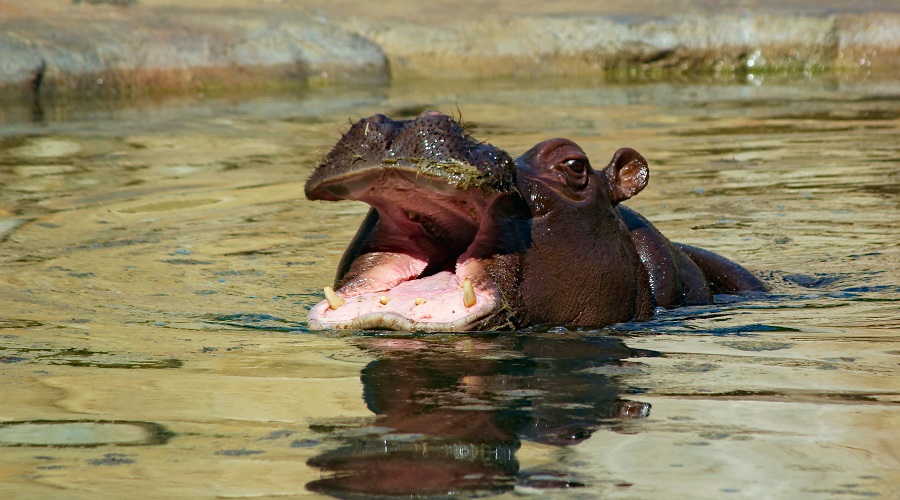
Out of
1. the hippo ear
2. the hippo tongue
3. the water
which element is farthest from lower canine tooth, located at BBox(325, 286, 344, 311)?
the hippo ear

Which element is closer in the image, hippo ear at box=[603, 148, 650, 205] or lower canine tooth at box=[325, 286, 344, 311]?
lower canine tooth at box=[325, 286, 344, 311]

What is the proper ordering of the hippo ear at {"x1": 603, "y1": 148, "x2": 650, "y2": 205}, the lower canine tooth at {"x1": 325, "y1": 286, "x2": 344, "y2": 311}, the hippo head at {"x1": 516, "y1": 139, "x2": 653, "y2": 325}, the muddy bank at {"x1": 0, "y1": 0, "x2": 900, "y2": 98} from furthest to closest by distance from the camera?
the muddy bank at {"x1": 0, "y1": 0, "x2": 900, "y2": 98} → the hippo ear at {"x1": 603, "y1": 148, "x2": 650, "y2": 205} → the hippo head at {"x1": 516, "y1": 139, "x2": 653, "y2": 325} → the lower canine tooth at {"x1": 325, "y1": 286, "x2": 344, "y2": 311}

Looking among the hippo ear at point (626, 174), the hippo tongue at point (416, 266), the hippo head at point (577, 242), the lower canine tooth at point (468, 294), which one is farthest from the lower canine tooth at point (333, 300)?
the hippo ear at point (626, 174)

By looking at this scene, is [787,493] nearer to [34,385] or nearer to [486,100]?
[34,385]

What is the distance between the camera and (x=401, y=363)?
3.69 meters

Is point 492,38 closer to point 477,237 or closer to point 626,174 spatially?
point 626,174

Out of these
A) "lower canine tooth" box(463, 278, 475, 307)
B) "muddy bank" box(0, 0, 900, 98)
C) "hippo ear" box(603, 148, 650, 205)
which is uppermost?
"muddy bank" box(0, 0, 900, 98)

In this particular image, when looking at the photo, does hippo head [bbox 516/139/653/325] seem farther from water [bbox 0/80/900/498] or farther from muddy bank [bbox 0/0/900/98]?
muddy bank [bbox 0/0/900/98]

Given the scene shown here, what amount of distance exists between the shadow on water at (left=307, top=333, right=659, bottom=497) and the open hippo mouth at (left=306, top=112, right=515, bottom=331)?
0.13 metres

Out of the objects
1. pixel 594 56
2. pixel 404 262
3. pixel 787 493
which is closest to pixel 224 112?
pixel 594 56

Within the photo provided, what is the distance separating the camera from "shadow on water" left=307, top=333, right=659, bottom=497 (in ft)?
8.41

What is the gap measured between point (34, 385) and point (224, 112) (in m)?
9.06

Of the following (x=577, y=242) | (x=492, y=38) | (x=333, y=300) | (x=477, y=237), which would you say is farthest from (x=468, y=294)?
(x=492, y=38)

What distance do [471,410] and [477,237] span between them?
97cm
